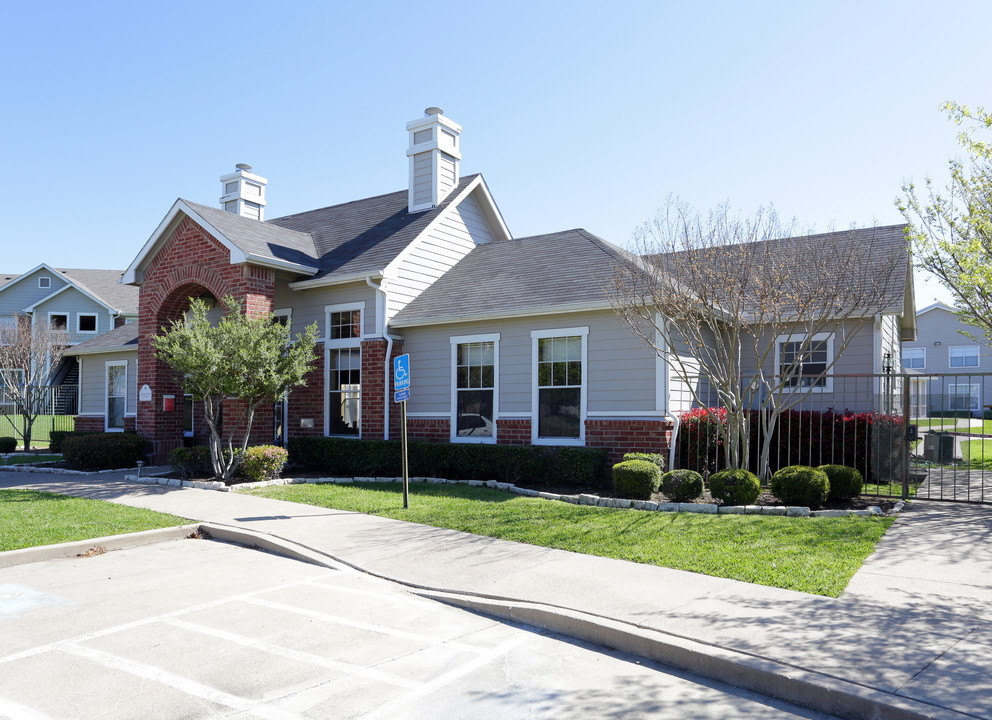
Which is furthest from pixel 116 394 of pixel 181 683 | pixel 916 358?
pixel 916 358

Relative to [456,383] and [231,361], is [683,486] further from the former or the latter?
[231,361]

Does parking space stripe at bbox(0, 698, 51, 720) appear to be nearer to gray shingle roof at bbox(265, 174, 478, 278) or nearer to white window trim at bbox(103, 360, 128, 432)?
gray shingle roof at bbox(265, 174, 478, 278)

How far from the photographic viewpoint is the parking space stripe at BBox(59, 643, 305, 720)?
14.4ft

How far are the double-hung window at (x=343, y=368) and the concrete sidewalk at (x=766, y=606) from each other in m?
6.63

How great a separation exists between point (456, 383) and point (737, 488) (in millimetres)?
6692

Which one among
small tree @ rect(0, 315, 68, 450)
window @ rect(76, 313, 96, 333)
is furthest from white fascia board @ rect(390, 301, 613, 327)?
window @ rect(76, 313, 96, 333)

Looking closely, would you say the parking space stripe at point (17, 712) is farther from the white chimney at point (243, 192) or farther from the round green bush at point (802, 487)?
the white chimney at point (243, 192)

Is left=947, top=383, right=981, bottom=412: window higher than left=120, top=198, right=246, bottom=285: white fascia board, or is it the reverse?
left=120, top=198, right=246, bottom=285: white fascia board

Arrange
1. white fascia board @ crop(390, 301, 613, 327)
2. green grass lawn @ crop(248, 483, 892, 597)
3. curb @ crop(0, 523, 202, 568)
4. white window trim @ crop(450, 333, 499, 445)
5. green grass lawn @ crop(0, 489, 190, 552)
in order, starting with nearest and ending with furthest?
green grass lawn @ crop(248, 483, 892, 597)
curb @ crop(0, 523, 202, 568)
green grass lawn @ crop(0, 489, 190, 552)
white fascia board @ crop(390, 301, 613, 327)
white window trim @ crop(450, 333, 499, 445)

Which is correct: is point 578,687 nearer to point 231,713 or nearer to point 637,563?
point 231,713

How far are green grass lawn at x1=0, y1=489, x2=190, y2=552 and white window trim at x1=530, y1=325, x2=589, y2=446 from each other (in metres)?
6.74

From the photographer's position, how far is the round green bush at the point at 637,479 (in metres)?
11.3

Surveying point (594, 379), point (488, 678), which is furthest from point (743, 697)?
point (594, 379)

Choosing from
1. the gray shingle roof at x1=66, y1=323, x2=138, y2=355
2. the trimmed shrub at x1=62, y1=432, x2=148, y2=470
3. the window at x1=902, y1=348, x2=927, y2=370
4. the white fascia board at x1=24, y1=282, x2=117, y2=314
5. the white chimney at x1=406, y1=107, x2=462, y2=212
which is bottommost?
the trimmed shrub at x1=62, y1=432, x2=148, y2=470
